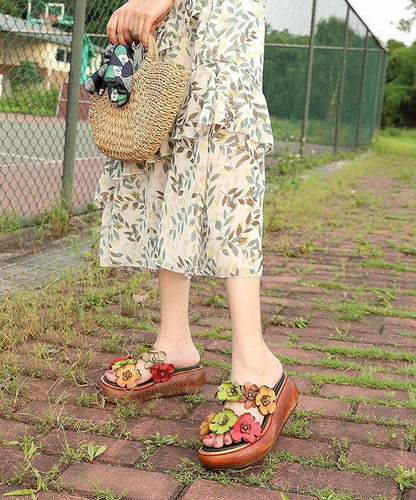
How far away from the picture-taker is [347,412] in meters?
2.31

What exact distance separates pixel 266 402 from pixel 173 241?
502mm

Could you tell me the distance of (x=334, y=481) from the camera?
1.88 metres

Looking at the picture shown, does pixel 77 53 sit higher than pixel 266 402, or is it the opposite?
pixel 77 53

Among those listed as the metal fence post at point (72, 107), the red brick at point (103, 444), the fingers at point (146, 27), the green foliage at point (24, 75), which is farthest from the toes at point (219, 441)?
the green foliage at point (24, 75)

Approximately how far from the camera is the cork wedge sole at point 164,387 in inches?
91.4

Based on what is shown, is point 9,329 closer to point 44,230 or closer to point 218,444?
point 218,444

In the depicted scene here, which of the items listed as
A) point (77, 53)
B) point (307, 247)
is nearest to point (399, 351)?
point (307, 247)

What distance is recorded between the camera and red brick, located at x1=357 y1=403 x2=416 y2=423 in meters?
2.30

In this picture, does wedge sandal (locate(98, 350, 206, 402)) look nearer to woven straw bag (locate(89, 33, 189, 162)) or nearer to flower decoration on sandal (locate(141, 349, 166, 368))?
flower decoration on sandal (locate(141, 349, 166, 368))

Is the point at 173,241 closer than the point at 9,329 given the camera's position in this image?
Yes

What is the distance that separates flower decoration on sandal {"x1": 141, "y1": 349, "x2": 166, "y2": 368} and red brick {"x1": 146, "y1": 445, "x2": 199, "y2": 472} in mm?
374

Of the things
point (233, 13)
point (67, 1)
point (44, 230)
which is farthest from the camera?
point (67, 1)

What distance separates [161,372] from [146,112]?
0.79m

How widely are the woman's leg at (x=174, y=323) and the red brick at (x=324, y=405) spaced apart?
35 centimetres
